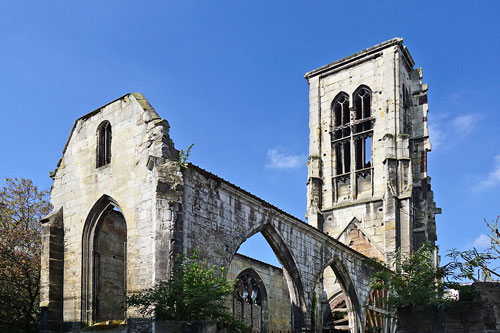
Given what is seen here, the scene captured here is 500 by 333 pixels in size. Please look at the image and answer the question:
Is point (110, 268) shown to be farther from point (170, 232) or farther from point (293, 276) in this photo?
point (293, 276)

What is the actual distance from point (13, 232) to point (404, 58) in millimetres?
21813

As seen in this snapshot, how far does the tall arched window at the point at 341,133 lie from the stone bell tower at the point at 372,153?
52mm

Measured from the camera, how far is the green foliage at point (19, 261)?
17.6 meters

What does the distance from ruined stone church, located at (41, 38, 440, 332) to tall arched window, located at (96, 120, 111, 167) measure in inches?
1.1

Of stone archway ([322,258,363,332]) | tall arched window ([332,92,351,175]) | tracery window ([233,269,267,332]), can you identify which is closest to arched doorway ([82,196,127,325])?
tracery window ([233,269,267,332])

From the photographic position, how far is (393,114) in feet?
99.1

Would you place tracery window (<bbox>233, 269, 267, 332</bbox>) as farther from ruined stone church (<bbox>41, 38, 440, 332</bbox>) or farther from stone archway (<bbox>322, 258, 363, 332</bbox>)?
stone archway (<bbox>322, 258, 363, 332</bbox>)

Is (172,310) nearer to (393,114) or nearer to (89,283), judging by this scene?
(89,283)

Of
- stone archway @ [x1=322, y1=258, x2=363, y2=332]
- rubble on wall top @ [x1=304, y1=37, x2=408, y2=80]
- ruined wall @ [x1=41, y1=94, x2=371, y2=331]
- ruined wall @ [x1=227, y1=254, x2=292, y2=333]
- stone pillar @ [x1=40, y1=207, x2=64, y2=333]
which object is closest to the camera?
ruined wall @ [x1=41, y1=94, x2=371, y2=331]

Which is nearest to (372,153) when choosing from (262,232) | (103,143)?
(262,232)

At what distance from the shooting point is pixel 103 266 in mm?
16656

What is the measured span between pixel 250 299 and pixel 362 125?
40.0ft

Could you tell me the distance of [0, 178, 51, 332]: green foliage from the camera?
694 inches

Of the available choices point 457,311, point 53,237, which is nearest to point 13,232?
point 53,237
